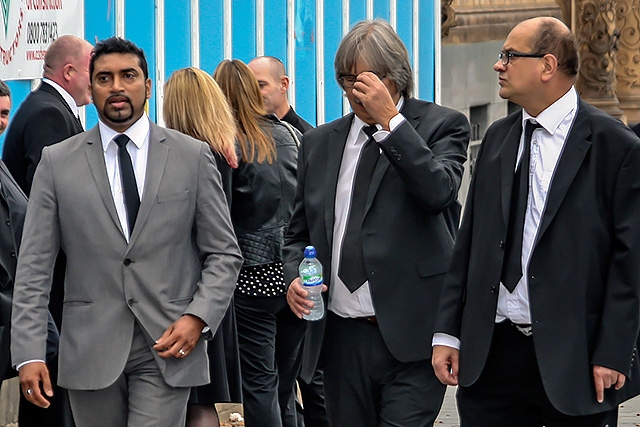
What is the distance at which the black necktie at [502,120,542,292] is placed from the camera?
508cm

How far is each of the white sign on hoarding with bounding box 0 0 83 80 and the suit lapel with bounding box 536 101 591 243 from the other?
4349mm

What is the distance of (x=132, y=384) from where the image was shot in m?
5.50

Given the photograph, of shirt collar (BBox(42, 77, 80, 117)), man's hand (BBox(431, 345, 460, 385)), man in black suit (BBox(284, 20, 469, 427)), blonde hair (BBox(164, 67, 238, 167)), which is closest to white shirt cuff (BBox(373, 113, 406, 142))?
man in black suit (BBox(284, 20, 469, 427))

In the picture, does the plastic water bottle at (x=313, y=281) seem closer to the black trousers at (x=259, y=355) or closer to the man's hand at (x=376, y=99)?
the man's hand at (x=376, y=99)

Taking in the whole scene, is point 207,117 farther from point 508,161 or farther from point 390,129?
point 508,161

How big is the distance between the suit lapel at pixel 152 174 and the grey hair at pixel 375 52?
28.2 inches

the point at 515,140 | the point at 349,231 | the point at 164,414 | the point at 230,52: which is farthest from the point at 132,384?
the point at 230,52

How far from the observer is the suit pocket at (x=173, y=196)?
5.48 meters

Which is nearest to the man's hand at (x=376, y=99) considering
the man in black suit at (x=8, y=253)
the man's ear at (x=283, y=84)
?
the man in black suit at (x=8, y=253)

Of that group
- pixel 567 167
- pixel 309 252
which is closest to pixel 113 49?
pixel 309 252

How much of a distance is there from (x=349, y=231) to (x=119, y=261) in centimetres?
91

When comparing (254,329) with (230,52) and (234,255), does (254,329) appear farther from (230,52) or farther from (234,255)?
(230,52)

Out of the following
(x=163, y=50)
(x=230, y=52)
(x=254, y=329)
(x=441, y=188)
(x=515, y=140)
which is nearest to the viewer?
(x=515, y=140)

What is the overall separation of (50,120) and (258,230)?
1194mm
